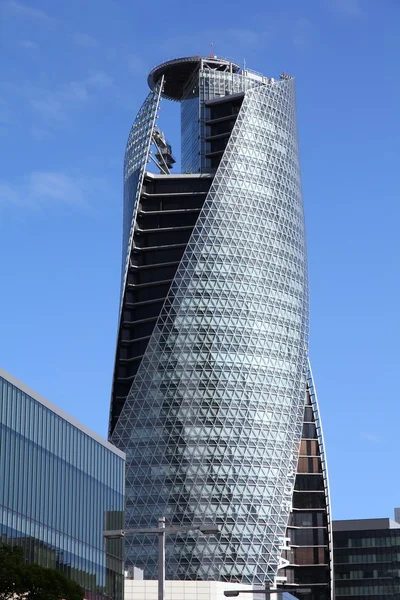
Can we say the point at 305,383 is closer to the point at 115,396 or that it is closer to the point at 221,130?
the point at 115,396

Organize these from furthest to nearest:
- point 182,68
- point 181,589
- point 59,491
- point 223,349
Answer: point 182,68 → point 223,349 → point 181,589 → point 59,491

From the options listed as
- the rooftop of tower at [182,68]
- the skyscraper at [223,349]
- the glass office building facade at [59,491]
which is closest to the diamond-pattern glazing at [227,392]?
the skyscraper at [223,349]

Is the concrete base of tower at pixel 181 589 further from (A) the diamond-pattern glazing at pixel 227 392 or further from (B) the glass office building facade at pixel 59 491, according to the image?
(B) the glass office building facade at pixel 59 491

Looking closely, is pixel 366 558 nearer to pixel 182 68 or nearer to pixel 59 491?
pixel 182 68

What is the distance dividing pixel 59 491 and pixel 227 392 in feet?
262

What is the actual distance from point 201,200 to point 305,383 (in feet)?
91.2

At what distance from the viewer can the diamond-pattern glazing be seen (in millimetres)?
148250

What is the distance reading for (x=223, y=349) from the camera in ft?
505

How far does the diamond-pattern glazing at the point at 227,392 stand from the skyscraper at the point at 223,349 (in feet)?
0.57

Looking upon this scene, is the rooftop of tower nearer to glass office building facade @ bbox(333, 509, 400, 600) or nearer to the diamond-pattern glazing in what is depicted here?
the diamond-pattern glazing

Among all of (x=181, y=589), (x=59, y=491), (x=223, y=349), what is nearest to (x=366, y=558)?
(x=223, y=349)

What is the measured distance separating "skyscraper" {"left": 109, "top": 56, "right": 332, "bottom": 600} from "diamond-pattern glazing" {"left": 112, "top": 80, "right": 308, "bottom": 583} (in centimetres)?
17

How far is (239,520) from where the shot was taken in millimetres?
148250

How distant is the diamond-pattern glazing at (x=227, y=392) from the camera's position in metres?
148
